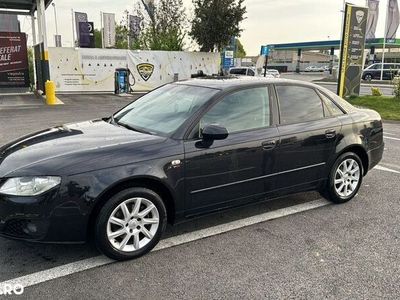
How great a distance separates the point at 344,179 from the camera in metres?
4.71

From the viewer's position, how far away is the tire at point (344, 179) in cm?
459

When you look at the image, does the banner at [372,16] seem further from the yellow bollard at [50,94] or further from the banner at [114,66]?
the yellow bollard at [50,94]

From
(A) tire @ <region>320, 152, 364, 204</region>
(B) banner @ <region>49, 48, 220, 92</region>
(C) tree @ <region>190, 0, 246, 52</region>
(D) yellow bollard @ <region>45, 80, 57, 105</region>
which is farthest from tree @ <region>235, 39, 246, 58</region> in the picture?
(A) tire @ <region>320, 152, 364, 204</region>

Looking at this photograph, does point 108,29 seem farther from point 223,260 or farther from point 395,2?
point 223,260

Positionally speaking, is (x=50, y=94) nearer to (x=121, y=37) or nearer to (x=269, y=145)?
(x=269, y=145)

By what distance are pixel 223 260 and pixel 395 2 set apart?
3258cm

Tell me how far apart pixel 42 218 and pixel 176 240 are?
1.27 meters

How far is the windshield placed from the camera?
3.70 m

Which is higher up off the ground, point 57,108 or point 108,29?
point 108,29

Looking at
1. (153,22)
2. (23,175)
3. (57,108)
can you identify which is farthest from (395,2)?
(23,175)

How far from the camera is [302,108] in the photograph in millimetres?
4340

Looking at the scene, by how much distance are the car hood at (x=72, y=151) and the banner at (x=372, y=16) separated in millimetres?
31942

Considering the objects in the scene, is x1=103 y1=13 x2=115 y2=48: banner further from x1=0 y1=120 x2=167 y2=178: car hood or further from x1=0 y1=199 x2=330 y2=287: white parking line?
x1=0 y1=199 x2=330 y2=287: white parking line

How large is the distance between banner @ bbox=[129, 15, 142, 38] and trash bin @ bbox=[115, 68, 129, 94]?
40.9 ft
